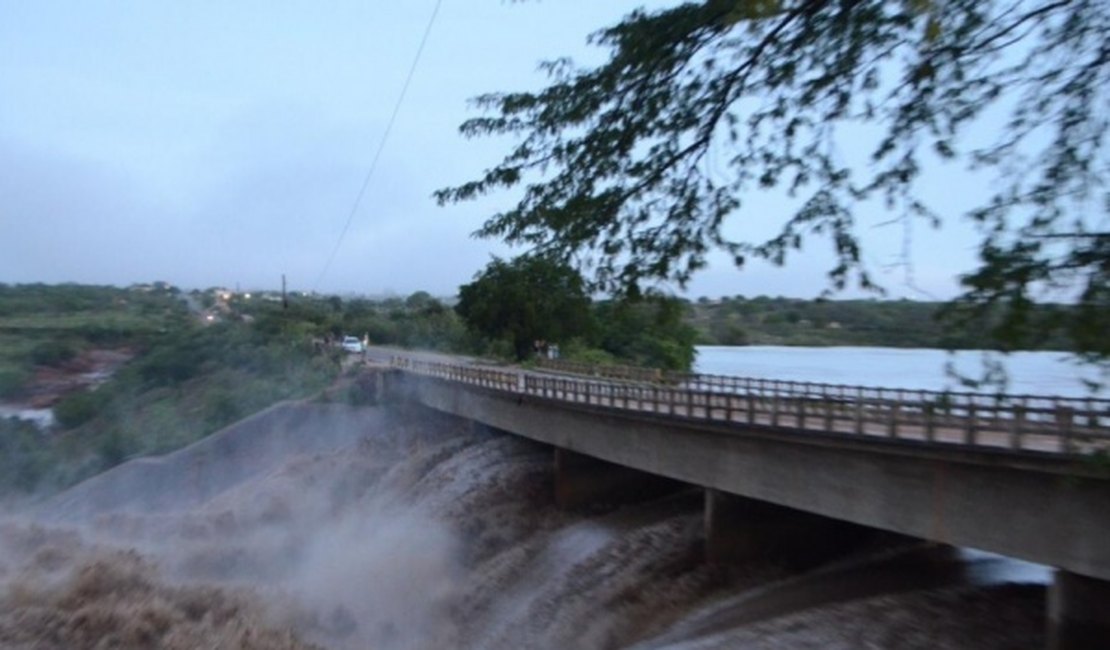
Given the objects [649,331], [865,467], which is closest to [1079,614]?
[865,467]

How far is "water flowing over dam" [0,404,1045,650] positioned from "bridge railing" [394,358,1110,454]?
6.86 feet

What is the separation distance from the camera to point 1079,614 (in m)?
13.8

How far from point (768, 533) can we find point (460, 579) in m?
7.74

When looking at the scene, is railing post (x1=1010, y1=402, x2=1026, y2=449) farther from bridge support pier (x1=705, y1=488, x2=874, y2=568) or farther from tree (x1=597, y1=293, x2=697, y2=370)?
bridge support pier (x1=705, y1=488, x2=874, y2=568)

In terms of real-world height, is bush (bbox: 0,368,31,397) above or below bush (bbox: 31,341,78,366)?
below

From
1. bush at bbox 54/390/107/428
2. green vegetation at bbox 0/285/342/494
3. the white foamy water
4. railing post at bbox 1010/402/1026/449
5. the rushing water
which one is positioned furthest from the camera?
bush at bbox 54/390/107/428

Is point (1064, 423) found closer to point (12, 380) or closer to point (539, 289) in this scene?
point (539, 289)

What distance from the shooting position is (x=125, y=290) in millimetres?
98750

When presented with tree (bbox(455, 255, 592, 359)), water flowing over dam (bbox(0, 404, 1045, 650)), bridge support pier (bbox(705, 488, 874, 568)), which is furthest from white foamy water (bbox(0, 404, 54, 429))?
tree (bbox(455, 255, 592, 359))

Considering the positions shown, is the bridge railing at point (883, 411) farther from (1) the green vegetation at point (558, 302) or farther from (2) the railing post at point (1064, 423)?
(1) the green vegetation at point (558, 302)

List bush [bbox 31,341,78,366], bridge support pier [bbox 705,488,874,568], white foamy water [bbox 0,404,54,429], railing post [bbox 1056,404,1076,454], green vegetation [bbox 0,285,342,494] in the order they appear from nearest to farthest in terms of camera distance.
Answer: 1. railing post [bbox 1056,404,1076,454]
2. bridge support pier [bbox 705,488,874,568]
3. bush [bbox 31,341,78,366]
4. white foamy water [bbox 0,404,54,429]
5. green vegetation [bbox 0,285,342,494]

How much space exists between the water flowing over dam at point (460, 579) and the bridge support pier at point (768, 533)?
0.50 m

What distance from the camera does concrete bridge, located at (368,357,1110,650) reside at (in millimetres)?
13773

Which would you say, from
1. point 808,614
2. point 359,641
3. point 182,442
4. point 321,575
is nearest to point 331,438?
point 182,442
